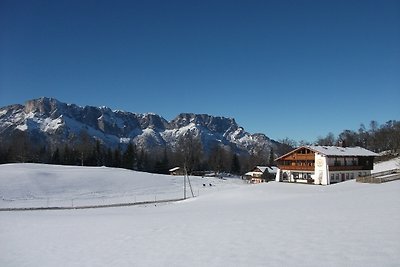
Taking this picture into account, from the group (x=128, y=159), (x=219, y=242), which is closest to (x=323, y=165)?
(x=219, y=242)

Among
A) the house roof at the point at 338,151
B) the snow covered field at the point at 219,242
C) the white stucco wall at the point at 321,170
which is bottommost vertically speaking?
the snow covered field at the point at 219,242

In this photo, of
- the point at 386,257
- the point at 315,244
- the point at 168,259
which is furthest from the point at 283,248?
the point at 168,259

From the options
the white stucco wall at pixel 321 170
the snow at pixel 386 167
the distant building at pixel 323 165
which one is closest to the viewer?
the white stucco wall at pixel 321 170

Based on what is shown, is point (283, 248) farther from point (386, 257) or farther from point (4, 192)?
point (4, 192)

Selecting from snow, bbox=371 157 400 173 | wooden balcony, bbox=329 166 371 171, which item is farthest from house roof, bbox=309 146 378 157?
snow, bbox=371 157 400 173

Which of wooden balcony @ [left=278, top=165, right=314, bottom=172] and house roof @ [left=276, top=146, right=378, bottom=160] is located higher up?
house roof @ [left=276, top=146, right=378, bottom=160]

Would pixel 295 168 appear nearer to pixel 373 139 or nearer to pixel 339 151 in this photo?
pixel 339 151

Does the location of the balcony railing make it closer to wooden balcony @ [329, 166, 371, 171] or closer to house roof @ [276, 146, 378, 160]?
house roof @ [276, 146, 378, 160]

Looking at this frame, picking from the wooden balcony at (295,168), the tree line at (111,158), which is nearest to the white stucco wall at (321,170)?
the wooden balcony at (295,168)

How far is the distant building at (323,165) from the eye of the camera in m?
58.1

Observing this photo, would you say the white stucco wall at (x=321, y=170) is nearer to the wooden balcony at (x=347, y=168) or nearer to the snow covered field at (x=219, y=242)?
the wooden balcony at (x=347, y=168)

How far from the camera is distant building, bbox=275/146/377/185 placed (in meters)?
58.1

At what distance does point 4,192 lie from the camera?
5706 cm

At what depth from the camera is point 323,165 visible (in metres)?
58.1
